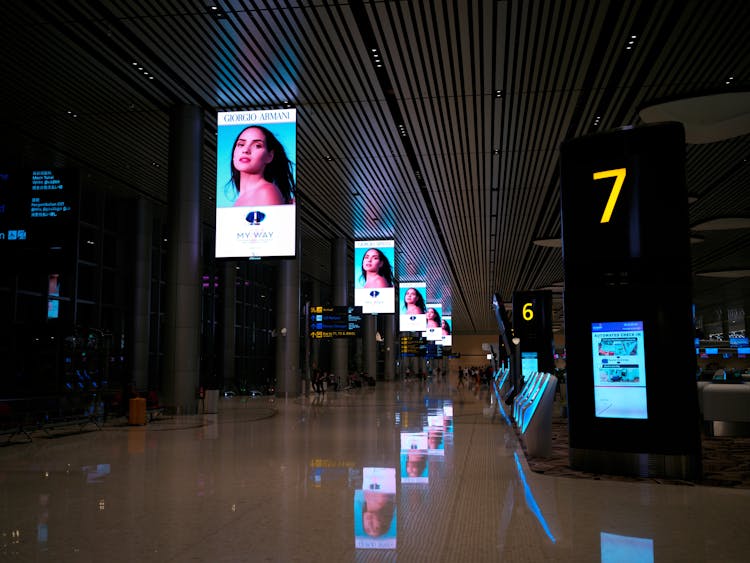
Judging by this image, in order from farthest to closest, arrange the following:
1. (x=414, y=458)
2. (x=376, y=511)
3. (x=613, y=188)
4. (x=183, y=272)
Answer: (x=183, y=272) → (x=414, y=458) → (x=613, y=188) → (x=376, y=511)

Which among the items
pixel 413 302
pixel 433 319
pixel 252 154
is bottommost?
pixel 433 319

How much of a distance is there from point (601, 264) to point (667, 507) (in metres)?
3.24

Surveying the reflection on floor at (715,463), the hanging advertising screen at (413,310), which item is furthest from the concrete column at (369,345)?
the reflection on floor at (715,463)

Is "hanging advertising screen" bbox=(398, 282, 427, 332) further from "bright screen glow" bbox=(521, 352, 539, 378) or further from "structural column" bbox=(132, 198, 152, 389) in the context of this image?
"structural column" bbox=(132, 198, 152, 389)

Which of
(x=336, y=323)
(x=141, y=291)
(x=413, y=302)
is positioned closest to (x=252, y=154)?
(x=141, y=291)

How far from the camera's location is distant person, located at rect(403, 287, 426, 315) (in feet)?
123

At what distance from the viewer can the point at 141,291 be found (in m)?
27.0

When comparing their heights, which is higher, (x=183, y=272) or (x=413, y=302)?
(x=413, y=302)

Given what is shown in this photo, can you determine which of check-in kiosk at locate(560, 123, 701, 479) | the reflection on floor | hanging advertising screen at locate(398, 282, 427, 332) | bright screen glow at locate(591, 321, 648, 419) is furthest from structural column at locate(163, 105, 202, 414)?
hanging advertising screen at locate(398, 282, 427, 332)

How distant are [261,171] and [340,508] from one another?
30.0 ft

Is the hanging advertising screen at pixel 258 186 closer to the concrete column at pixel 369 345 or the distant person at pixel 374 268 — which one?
the distant person at pixel 374 268

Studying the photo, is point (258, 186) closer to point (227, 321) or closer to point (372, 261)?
point (372, 261)

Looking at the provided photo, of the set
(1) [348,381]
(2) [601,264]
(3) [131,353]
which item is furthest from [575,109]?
(1) [348,381]

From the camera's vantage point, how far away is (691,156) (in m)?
19.7
